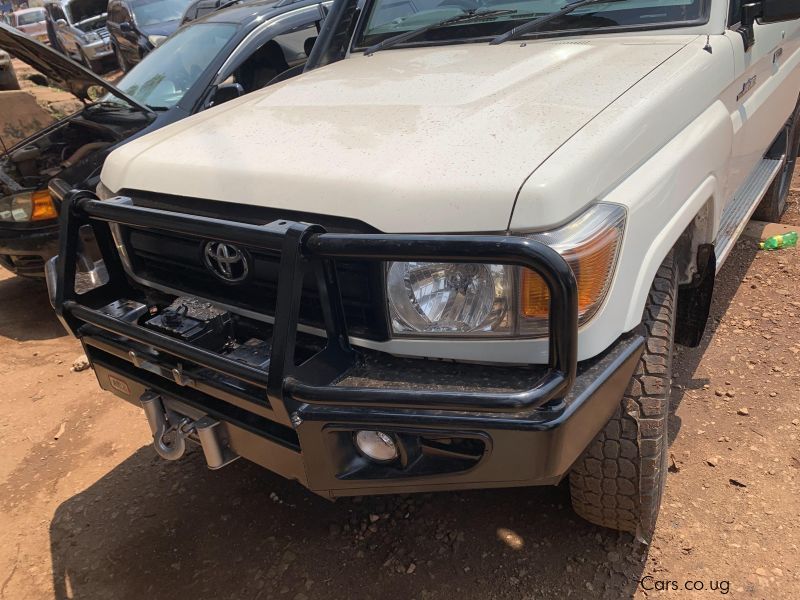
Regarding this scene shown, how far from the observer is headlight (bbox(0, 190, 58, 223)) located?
174 inches

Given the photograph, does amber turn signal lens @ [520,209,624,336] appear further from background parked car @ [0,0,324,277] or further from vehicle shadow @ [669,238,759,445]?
background parked car @ [0,0,324,277]

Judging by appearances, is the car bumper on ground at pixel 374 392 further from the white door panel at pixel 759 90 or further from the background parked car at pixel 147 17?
the background parked car at pixel 147 17

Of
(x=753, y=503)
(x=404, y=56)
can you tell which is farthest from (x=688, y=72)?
(x=753, y=503)

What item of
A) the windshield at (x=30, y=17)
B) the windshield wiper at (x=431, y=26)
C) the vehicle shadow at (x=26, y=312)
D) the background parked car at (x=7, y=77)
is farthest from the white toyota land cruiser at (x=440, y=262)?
the windshield at (x=30, y=17)

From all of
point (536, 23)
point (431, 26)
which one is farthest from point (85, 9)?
point (536, 23)

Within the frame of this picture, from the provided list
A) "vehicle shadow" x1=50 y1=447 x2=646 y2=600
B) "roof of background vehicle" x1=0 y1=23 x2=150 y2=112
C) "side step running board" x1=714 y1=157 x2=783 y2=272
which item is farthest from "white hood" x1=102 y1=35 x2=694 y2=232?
"roof of background vehicle" x1=0 y1=23 x2=150 y2=112

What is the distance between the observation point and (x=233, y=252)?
1.96 m

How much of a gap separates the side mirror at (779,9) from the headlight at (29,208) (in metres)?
4.19

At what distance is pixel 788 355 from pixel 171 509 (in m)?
2.95

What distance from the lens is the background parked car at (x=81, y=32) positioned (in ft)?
42.2

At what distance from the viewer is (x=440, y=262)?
152 cm

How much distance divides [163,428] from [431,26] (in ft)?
6.87

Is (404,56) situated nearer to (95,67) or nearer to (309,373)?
(309,373)

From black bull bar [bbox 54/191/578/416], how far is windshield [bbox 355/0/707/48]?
5.19ft
